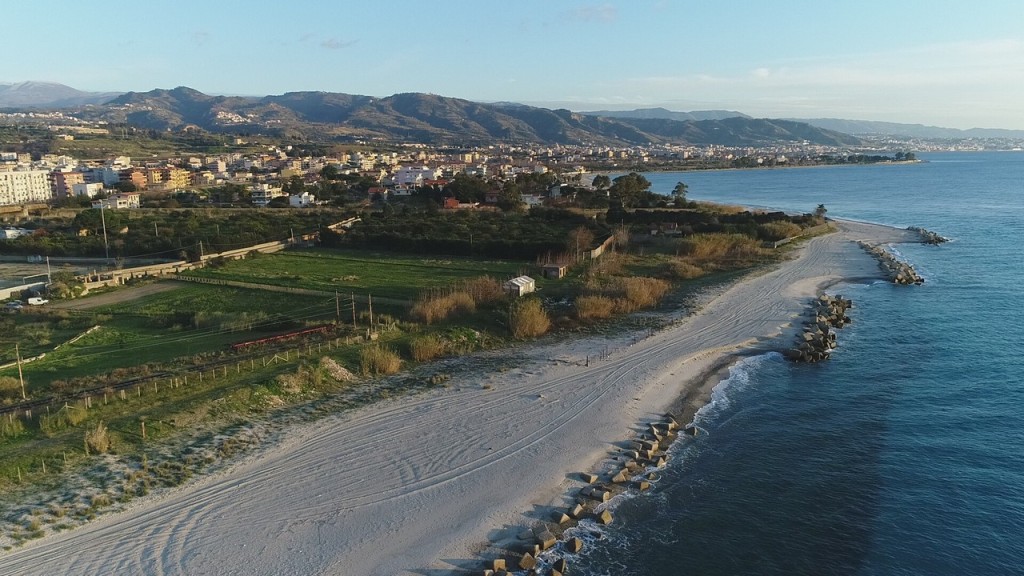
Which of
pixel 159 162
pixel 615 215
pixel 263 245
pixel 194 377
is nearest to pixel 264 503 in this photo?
pixel 194 377

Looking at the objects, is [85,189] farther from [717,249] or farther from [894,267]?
[894,267]

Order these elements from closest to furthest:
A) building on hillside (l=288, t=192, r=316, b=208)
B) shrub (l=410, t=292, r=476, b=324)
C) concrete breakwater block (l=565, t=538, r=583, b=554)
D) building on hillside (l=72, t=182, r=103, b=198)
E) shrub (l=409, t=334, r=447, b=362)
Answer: concrete breakwater block (l=565, t=538, r=583, b=554), shrub (l=409, t=334, r=447, b=362), shrub (l=410, t=292, r=476, b=324), building on hillside (l=288, t=192, r=316, b=208), building on hillside (l=72, t=182, r=103, b=198)

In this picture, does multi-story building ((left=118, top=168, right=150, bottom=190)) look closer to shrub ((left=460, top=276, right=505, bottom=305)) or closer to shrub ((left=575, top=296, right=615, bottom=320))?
shrub ((left=460, top=276, right=505, bottom=305))

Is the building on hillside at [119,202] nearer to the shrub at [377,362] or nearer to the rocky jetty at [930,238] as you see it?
the shrub at [377,362]

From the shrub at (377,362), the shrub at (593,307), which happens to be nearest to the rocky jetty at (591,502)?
the shrub at (377,362)

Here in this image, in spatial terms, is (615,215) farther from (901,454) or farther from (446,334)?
(901,454)

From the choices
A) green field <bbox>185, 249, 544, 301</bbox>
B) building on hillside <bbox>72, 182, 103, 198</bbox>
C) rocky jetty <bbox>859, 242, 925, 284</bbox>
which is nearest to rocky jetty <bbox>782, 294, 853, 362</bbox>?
rocky jetty <bbox>859, 242, 925, 284</bbox>

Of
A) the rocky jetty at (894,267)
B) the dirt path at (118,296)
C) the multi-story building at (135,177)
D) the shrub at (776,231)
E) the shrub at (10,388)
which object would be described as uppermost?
the multi-story building at (135,177)
